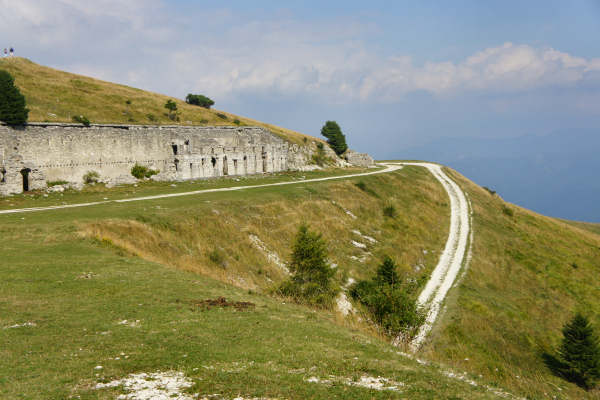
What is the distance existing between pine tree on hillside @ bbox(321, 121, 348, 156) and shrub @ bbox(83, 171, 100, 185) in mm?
66517

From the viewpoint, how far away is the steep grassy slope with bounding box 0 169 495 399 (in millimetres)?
9734

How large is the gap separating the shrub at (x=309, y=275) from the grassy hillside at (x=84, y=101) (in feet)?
151

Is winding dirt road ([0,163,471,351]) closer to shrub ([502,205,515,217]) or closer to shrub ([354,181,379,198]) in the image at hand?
shrub ([502,205,515,217])

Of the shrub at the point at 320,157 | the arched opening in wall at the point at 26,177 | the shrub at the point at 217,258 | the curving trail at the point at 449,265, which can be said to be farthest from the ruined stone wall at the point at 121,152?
the curving trail at the point at 449,265

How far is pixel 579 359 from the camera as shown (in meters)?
26.5

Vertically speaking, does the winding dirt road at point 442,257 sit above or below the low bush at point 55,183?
below

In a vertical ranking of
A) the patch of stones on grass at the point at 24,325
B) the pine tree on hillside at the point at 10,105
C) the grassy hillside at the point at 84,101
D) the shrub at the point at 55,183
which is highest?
the grassy hillside at the point at 84,101

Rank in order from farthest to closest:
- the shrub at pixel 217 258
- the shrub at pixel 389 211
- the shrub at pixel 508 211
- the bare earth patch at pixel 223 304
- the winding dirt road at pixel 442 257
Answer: the shrub at pixel 508 211, the shrub at pixel 389 211, the winding dirt road at pixel 442 257, the shrub at pixel 217 258, the bare earth patch at pixel 223 304

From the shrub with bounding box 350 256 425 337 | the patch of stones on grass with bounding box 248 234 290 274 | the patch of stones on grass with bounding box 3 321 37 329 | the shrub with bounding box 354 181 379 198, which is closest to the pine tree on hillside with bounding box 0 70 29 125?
the patch of stones on grass with bounding box 248 234 290 274

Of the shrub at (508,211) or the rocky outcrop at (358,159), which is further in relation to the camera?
the rocky outcrop at (358,159)

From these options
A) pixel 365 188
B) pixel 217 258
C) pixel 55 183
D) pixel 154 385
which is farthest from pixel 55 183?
pixel 154 385

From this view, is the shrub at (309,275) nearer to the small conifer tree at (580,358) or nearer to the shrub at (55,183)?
the small conifer tree at (580,358)

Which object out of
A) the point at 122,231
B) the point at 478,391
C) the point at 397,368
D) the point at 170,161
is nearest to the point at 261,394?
the point at 397,368

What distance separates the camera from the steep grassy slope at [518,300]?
2508cm
